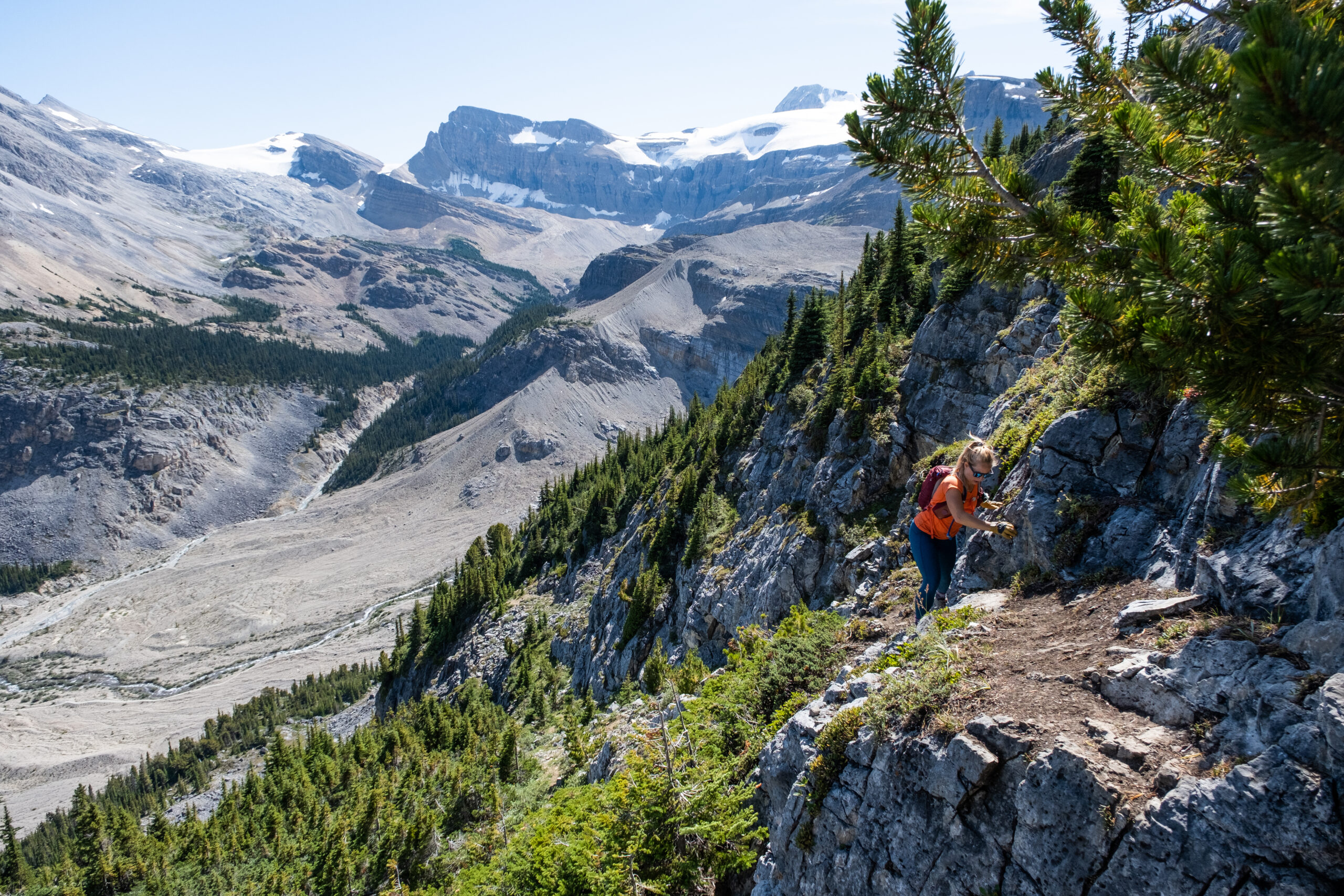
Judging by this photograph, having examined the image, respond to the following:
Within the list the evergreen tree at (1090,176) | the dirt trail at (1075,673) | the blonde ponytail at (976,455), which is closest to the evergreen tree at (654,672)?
the blonde ponytail at (976,455)

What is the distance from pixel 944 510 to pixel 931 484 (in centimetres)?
40

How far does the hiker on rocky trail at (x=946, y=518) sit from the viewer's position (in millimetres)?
7840

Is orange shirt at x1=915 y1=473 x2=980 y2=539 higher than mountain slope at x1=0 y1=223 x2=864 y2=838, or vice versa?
orange shirt at x1=915 y1=473 x2=980 y2=539

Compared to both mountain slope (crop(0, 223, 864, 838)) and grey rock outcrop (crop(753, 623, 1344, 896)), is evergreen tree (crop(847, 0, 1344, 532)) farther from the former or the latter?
mountain slope (crop(0, 223, 864, 838))

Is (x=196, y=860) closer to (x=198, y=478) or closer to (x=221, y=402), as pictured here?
(x=198, y=478)

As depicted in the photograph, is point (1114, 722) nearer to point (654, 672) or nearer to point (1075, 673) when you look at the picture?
point (1075, 673)

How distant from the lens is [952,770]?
571 cm

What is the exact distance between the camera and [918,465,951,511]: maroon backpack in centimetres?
842

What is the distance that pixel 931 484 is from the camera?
28.6 ft

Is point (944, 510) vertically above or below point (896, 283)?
below

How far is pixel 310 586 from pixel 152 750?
86.6 ft

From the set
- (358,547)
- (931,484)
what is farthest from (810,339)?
(358,547)

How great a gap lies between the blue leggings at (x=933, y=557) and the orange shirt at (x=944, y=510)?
130mm

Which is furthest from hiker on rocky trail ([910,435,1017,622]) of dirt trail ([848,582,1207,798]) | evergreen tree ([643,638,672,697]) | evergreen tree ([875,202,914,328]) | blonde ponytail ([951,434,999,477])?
evergreen tree ([875,202,914,328])
